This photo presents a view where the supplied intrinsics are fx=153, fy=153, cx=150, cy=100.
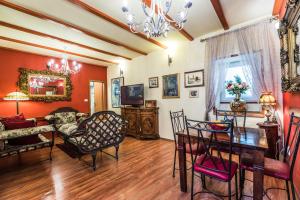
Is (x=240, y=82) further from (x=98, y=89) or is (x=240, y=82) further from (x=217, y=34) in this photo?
(x=98, y=89)

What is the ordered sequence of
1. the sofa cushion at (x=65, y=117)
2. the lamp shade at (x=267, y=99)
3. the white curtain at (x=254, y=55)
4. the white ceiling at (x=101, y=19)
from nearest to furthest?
the white ceiling at (x=101, y=19) → the lamp shade at (x=267, y=99) → the white curtain at (x=254, y=55) → the sofa cushion at (x=65, y=117)

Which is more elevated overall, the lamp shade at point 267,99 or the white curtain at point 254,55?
the white curtain at point 254,55

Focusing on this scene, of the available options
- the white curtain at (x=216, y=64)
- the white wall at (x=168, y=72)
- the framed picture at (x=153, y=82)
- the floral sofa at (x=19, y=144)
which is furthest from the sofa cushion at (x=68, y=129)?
the white curtain at (x=216, y=64)

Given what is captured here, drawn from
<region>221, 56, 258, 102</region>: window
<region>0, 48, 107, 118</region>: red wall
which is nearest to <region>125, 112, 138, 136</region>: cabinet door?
<region>0, 48, 107, 118</region>: red wall

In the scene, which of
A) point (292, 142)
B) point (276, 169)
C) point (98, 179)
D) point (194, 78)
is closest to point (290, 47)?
point (292, 142)

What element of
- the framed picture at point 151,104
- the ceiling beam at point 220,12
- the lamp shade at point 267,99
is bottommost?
the framed picture at point 151,104

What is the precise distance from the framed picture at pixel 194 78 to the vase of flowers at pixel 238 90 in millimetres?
815

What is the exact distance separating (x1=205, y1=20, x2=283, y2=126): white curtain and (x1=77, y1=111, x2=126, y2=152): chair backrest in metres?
2.16

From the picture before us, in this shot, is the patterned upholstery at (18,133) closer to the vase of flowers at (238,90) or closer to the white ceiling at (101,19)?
the white ceiling at (101,19)

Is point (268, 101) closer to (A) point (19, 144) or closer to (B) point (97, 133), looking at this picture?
(B) point (97, 133)

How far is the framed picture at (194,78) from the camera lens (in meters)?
3.77

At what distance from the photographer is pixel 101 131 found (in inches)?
111

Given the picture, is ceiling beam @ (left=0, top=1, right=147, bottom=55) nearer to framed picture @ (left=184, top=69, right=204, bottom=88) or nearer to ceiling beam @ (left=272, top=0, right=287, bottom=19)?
framed picture @ (left=184, top=69, right=204, bottom=88)

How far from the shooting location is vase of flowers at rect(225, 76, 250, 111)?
9.50ft
